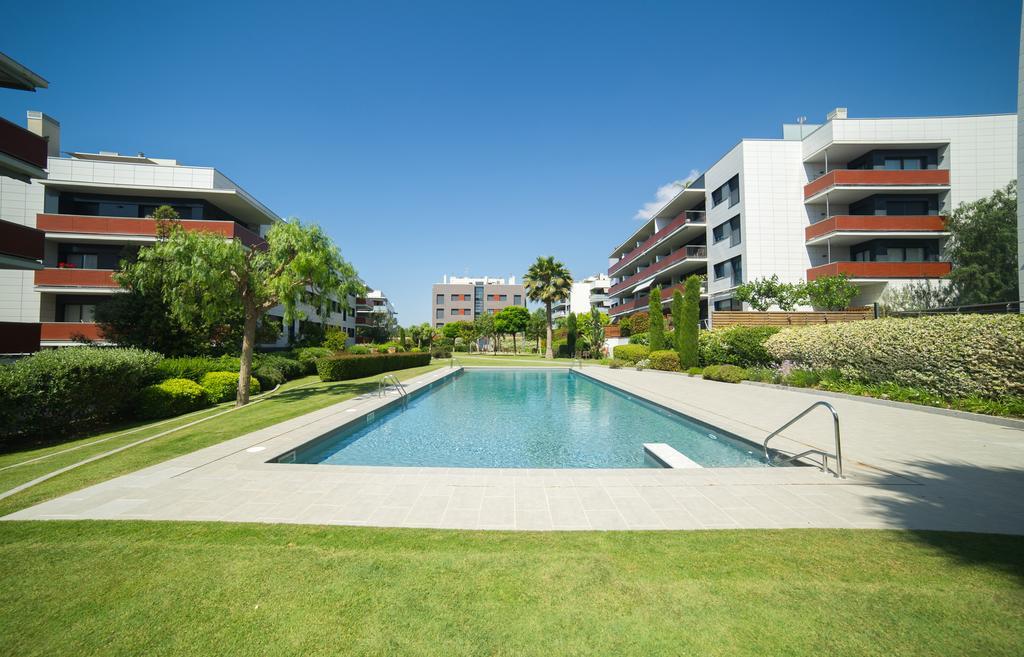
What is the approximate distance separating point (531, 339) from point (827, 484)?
6259 cm

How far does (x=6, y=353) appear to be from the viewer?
1138 cm

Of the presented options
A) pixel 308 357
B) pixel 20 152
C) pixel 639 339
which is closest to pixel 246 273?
pixel 20 152

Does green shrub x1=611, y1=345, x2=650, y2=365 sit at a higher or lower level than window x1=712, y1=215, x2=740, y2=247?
lower

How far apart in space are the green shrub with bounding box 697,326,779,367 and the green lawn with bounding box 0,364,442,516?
1883cm

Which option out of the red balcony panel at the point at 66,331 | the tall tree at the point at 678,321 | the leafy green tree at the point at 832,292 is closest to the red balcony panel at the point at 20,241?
the red balcony panel at the point at 66,331

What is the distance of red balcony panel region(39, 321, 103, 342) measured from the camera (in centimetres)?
1911

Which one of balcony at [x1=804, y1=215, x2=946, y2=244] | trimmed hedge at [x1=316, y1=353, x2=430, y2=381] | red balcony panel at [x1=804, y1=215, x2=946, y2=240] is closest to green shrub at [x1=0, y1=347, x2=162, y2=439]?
trimmed hedge at [x1=316, y1=353, x2=430, y2=381]

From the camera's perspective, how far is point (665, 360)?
25906 millimetres

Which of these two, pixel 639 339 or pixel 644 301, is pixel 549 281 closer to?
pixel 644 301

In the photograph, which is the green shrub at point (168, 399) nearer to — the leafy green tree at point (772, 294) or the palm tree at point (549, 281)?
the leafy green tree at point (772, 294)

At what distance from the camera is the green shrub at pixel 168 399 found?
10.9 meters

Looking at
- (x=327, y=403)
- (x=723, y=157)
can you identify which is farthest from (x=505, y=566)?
(x=723, y=157)

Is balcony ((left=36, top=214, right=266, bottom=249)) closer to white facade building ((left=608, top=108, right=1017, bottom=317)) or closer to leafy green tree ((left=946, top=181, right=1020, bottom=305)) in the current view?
white facade building ((left=608, top=108, right=1017, bottom=317))

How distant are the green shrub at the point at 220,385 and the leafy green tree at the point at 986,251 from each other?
36.3 m
